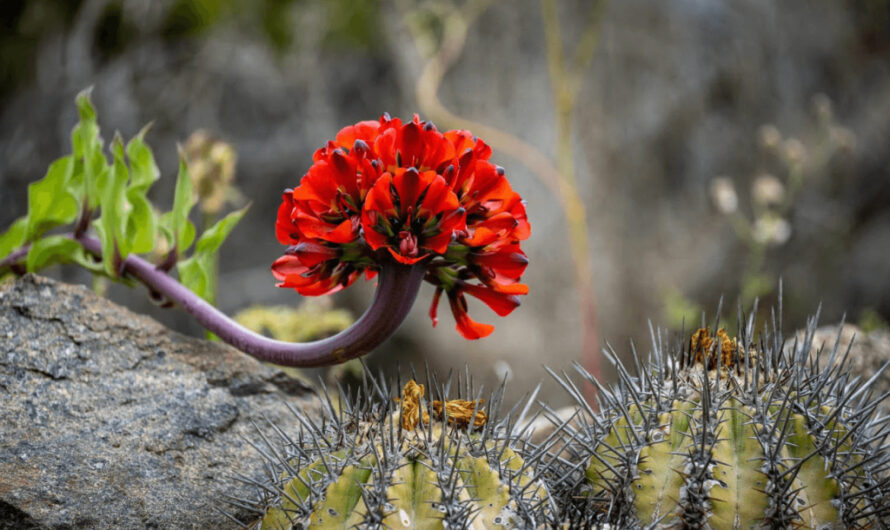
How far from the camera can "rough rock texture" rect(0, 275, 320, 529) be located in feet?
3.02

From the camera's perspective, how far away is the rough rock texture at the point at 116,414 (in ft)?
3.02

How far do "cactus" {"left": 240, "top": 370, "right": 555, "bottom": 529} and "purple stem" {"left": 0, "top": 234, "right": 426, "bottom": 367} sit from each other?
16cm

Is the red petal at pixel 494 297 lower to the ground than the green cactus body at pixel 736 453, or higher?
higher

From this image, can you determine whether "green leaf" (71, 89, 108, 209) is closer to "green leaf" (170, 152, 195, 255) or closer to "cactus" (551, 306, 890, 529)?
"green leaf" (170, 152, 195, 255)

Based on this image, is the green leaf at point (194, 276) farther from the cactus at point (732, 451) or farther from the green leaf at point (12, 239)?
the cactus at point (732, 451)

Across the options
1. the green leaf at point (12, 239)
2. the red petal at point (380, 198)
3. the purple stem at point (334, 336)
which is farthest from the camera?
the green leaf at point (12, 239)

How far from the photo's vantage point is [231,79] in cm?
268

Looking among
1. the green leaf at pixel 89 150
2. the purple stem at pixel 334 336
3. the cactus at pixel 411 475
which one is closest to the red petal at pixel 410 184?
the purple stem at pixel 334 336

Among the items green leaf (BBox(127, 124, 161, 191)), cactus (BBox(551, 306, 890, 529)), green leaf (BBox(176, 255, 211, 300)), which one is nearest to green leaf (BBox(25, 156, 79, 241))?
green leaf (BBox(127, 124, 161, 191))

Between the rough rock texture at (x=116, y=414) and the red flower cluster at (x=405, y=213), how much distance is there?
289 mm

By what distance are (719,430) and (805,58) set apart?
7.70 ft

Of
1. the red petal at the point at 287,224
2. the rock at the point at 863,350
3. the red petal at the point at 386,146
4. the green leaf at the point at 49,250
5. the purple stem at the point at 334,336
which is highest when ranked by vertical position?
the rock at the point at 863,350

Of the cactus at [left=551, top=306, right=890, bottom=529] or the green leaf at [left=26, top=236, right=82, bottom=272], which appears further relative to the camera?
the green leaf at [left=26, top=236, right=82, bottom=272]

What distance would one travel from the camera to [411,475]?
2.37 ft
